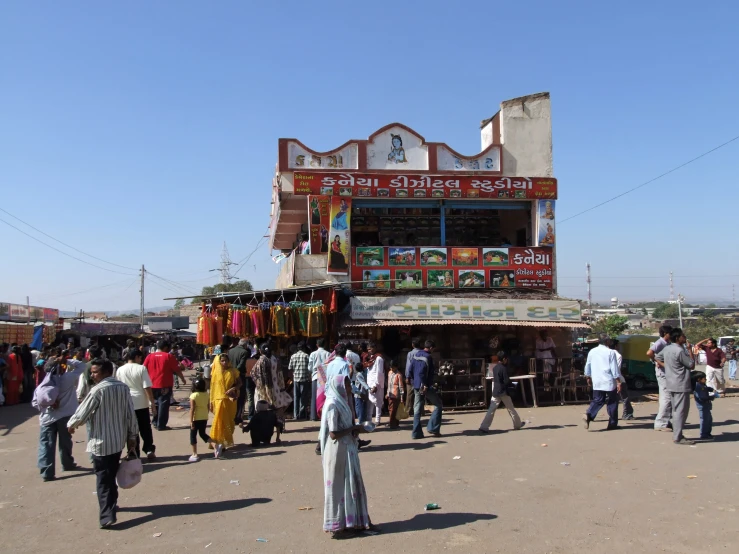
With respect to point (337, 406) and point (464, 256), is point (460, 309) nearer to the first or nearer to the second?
point (464, 256)

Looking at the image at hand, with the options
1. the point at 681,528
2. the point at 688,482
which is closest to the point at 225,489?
the point at 681,528

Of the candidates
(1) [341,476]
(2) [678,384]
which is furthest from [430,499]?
(2) [678,384]

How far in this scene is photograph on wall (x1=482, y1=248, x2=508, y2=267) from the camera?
1609cm

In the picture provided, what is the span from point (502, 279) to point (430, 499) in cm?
1013

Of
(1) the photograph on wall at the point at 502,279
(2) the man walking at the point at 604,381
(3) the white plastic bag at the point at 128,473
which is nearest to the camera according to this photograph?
(3) the white plastic bag at the point at 128,473

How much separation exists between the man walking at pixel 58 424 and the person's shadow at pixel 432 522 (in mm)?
4718

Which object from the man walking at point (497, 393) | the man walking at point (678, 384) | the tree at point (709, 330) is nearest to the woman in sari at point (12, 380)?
the man walking at point (497, 393)

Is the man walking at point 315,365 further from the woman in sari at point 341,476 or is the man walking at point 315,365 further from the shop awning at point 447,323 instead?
the woman in sari at point 341,476

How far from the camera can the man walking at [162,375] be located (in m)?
11.5

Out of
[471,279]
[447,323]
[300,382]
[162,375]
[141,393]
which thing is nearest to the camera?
[141,393]

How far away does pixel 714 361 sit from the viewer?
14.8m

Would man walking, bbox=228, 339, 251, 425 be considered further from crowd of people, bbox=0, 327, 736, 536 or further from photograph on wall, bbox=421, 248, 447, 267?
photograph on wall, bbox=421, 248, 447, 267

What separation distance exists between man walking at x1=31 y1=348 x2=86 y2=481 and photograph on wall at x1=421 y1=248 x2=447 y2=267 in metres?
9.27

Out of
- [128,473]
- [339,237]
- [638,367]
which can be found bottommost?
[638,367]
